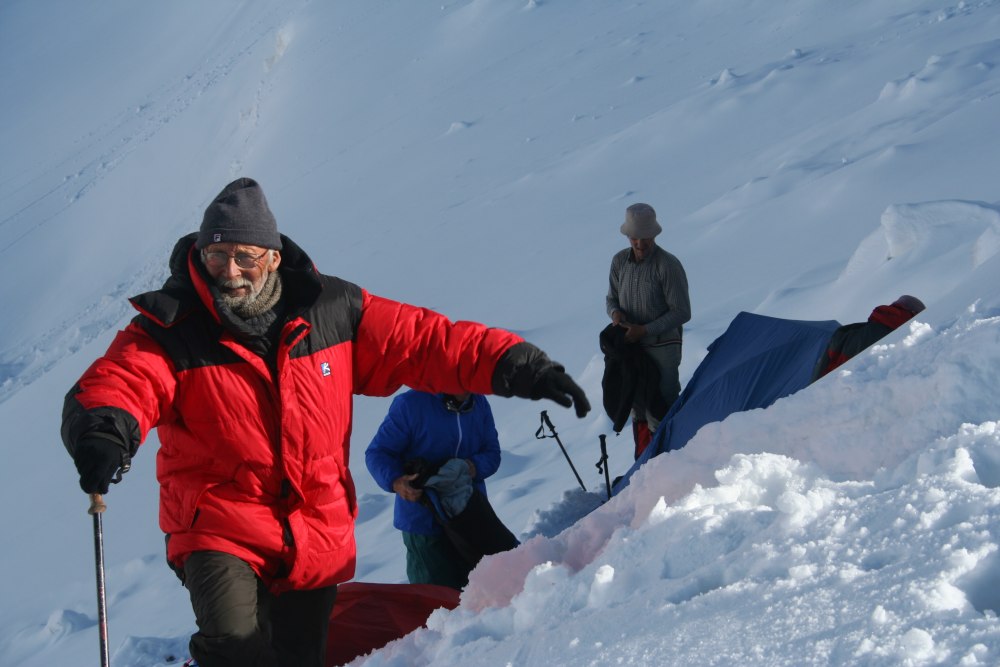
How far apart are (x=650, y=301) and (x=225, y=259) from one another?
286 centimetres

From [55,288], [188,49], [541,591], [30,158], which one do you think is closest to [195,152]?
[55,288]

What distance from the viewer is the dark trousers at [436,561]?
407cm

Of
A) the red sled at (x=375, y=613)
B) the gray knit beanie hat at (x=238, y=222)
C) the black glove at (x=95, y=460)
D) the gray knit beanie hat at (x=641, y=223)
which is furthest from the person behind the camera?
the gray knit beanie hat at (x=641, y=223)

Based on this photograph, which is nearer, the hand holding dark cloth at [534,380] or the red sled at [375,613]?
the hand holding dark cloth at [534,380]

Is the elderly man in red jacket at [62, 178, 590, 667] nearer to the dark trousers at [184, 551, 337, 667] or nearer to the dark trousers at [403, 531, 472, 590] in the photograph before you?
the dark trousers at [184, 551, 337, 667]

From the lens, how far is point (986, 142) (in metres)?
8.30

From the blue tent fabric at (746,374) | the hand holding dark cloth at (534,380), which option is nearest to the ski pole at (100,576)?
the hand holding dark cloth at (534,380)

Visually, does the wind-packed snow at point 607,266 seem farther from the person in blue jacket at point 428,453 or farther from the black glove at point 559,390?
the person in blue jacket at point 428,453

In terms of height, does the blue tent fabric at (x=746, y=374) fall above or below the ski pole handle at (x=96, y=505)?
below

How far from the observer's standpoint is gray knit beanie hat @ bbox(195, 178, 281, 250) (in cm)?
259

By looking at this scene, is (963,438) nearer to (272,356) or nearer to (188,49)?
(272,356)

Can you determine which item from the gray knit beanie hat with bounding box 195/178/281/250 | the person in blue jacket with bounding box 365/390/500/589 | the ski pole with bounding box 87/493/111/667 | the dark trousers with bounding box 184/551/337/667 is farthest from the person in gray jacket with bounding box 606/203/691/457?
the ski pole with bounding box 87/493/111/667

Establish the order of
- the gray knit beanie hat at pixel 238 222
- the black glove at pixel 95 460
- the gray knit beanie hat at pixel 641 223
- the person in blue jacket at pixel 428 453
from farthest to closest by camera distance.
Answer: the gray knit beanie hat at pixel 641 223 → the person in blue jacket at pixel 428 453 → the gray knit beanie hat at pixel 238 222 → the black glove at pixel 95 460

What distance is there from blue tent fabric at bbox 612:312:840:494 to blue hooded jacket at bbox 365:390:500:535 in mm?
746
